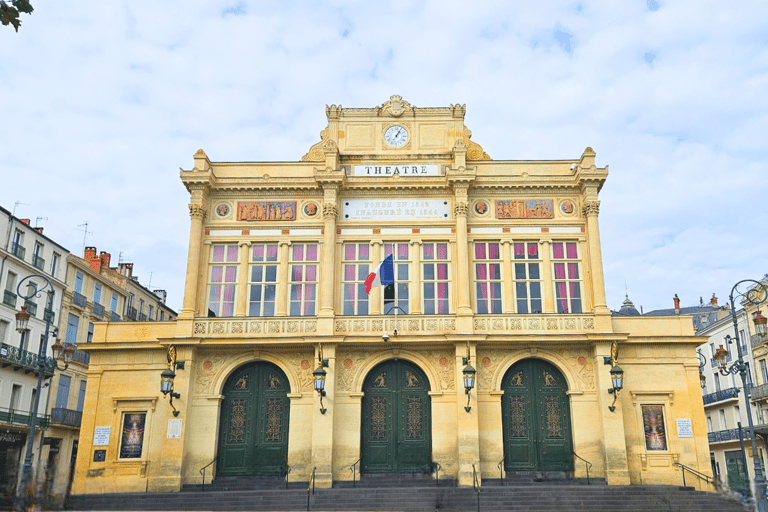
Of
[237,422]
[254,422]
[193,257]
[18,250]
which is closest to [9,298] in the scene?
[18,250]

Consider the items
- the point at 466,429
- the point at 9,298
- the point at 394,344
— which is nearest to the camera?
the point at 466,429

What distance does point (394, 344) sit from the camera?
24.5 meters

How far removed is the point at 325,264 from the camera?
2556 cm

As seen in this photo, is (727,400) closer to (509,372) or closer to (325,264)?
(509,372)

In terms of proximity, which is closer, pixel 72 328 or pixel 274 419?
pixel 274 419

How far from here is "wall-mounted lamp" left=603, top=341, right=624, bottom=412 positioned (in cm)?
2284

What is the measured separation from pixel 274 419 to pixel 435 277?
319 inches

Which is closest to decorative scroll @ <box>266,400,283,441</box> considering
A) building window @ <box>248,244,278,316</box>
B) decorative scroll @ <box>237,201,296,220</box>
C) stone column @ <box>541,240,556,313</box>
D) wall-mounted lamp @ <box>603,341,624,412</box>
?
building window @ <box>248,244,278,316</box>

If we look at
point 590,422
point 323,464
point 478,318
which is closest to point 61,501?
point 323,464

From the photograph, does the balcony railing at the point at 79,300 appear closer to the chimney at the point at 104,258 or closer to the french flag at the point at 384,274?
the chimney at the point at 104,258

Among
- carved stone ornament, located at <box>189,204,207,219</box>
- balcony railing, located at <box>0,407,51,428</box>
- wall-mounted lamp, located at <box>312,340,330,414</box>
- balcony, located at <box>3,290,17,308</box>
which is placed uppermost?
carved stone ornament, located at <box>189,204,207,219</box>

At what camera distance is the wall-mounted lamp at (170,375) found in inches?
915

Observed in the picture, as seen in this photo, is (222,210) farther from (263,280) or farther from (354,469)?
(354,469)

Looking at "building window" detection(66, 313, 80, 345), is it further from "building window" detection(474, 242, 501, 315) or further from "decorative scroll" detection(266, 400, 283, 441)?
"building window" detection(474, 242, 501, 315)
